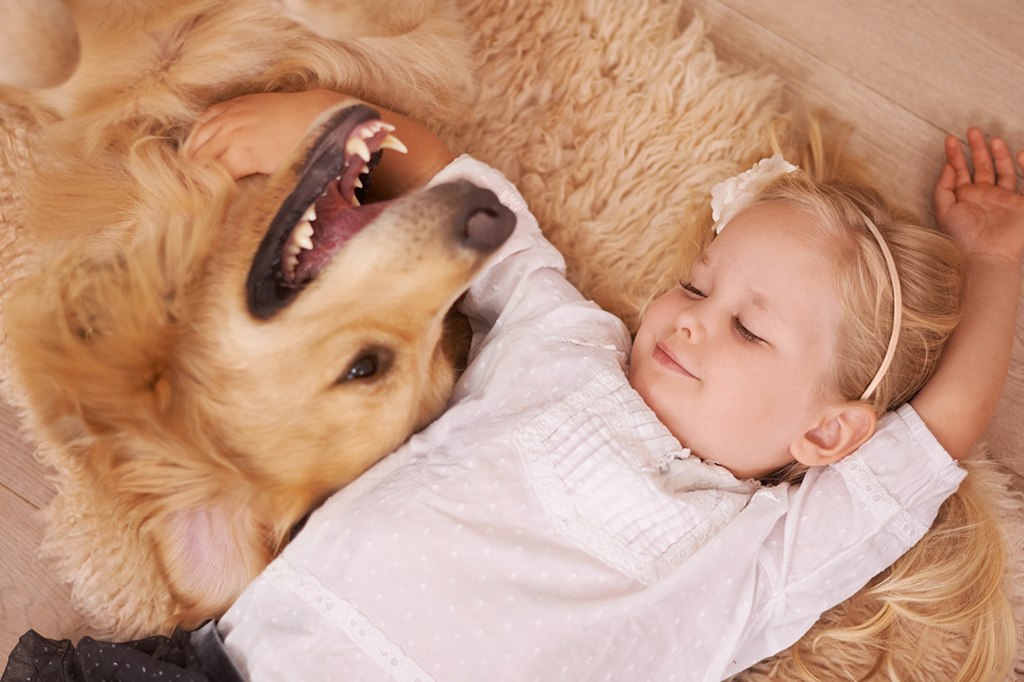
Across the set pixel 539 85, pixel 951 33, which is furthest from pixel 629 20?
Result: pixel 951 33

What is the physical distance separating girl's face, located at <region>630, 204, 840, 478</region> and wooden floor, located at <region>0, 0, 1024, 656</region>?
570 millimetres

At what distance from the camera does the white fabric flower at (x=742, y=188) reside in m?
1.73

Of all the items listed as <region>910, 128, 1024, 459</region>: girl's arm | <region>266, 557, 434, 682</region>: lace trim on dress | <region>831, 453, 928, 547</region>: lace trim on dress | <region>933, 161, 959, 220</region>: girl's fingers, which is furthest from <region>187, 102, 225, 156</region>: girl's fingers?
<region>933, 161, 959, 220</region>: girl's fingers

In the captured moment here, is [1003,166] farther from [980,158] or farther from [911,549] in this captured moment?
[911,549]

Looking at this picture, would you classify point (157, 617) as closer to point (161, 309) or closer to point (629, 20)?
point (161, 309)

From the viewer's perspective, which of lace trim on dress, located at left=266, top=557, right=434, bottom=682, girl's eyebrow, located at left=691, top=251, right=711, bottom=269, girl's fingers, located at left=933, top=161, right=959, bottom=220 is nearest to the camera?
lace trim on dress, located at left=266, top=557, right=434, bottom=682

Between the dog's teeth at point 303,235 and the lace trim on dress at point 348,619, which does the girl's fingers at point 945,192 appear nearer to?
the dog's teeth at point 303,235

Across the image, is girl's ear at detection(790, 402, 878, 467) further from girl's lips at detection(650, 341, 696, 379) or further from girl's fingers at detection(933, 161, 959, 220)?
girl's fingers at detection(933, 161, 959, 220)

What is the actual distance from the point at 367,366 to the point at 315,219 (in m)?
0.29

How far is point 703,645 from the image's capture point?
4.75ft

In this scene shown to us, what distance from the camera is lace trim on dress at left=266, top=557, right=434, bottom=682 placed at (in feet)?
4.48

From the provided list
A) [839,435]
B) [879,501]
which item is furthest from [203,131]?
[879,501]

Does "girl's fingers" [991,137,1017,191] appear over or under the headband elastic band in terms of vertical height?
over

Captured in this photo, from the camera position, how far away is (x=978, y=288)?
5.48 ft
